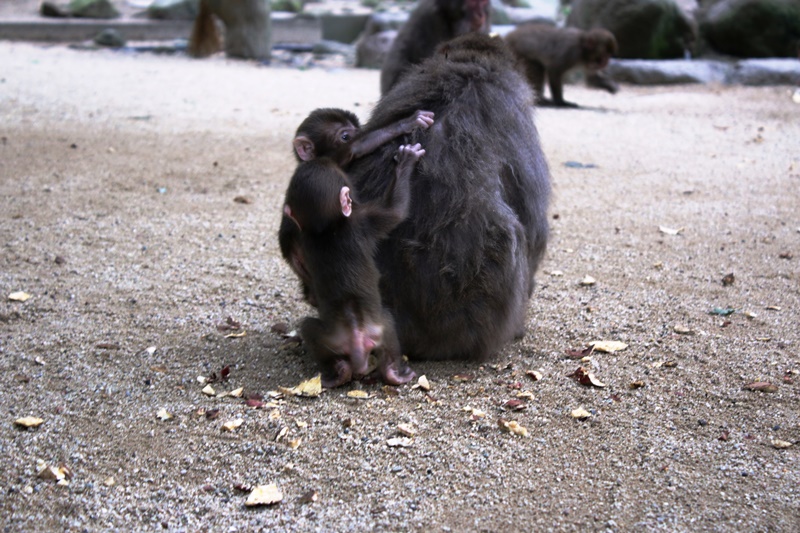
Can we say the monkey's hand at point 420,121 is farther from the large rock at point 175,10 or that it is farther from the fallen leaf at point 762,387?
the large rock at point 175,10

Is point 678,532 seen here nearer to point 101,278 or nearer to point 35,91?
point 101,278

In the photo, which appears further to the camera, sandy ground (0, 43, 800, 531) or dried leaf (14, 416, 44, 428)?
dried leaf (14, 416, 44, 428)

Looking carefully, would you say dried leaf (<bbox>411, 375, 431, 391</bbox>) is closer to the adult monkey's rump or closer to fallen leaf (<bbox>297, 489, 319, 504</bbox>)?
the adult monkey's rump

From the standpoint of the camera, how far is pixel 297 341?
4.01 m

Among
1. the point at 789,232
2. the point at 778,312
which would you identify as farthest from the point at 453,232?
the point at 789,232

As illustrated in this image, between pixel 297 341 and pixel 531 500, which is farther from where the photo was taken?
pixel 297 341

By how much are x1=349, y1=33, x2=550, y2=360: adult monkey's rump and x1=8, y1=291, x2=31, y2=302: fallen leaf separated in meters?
2.04

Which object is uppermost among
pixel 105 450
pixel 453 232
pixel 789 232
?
pixel 453 232

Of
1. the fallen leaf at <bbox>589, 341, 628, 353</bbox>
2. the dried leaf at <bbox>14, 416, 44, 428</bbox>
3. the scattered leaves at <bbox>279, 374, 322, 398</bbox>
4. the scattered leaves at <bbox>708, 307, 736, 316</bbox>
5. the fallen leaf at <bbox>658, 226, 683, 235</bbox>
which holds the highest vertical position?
the fallen leaf at <bbox>658, 226, 683, 235</bbox>

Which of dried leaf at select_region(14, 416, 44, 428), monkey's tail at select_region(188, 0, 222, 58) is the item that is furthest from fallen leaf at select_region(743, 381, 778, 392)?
monkey's tail at select_region(188, 0, 222, 58)

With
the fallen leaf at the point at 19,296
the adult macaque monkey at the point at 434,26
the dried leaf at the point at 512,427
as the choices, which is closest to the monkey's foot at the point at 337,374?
the dried leaf at the point at 512,427

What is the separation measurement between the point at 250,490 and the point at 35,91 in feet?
31.1

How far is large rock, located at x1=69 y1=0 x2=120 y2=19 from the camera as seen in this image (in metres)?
21.7

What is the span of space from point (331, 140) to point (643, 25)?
12267mm
